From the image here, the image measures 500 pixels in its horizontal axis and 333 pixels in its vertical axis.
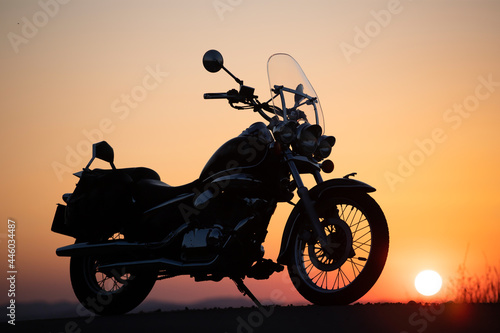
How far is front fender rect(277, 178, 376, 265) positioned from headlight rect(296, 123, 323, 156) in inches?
14.8

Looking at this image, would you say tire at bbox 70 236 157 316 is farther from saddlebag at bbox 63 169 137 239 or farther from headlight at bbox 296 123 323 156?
headlight at bbox 296 123 323 156

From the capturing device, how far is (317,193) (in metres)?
5.72

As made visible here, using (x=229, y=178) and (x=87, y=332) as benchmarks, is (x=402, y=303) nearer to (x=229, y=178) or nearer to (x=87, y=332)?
(x=229, y=178)

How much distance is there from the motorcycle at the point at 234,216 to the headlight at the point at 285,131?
10 mm

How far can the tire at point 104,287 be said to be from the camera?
7230 millimetres

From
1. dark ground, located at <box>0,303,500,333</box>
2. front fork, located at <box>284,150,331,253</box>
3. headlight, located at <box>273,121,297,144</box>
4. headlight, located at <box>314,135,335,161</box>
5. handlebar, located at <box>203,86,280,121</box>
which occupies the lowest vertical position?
dark ground, located at <box>0,303,500,333</box>

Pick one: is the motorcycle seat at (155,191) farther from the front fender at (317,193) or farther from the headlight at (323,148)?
the headlight at (323,148)

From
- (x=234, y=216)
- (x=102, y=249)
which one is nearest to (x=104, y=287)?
(x=102, y=249)

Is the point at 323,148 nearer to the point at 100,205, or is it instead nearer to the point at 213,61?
the point at 213,61

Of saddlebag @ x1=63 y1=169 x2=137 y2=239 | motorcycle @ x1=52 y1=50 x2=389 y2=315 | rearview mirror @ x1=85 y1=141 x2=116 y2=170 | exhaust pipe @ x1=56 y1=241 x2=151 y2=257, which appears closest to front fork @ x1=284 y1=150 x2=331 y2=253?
motorcycle @ x1=52 y1=50 x2=389 y2=315

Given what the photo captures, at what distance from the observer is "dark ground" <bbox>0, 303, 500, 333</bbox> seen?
4746 millimetres

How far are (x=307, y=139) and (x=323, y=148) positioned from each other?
18 cm

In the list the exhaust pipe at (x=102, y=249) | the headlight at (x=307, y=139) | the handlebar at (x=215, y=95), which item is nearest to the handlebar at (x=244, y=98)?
the handlebar at (x=215, y=95)

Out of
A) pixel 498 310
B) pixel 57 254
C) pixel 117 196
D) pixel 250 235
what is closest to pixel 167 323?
pixel 250 235
